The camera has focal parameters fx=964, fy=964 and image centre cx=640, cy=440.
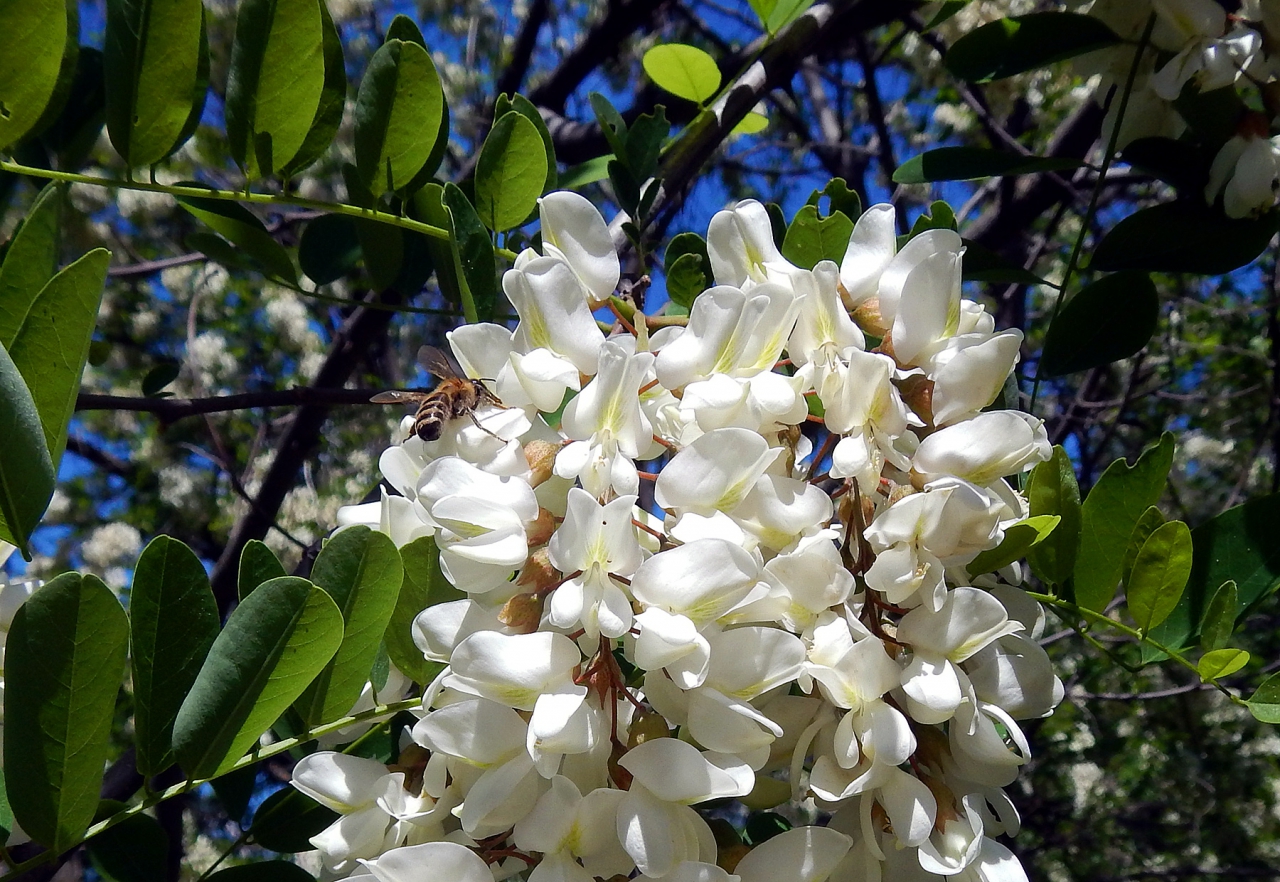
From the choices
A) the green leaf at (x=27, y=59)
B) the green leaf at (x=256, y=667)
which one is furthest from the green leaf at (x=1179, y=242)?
the green leaf at (x=27, y=59)

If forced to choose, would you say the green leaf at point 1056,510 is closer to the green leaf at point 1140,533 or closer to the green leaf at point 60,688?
the green leaf at point 1140,533

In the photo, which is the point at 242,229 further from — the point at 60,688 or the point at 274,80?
the point at 60,688

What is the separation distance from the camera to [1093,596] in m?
0.68

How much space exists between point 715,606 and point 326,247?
804 millimetres

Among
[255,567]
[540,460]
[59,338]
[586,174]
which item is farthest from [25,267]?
[586,174]

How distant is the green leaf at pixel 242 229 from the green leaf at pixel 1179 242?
2.50 ft

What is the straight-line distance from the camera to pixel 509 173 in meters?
0.79

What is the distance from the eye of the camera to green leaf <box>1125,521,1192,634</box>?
618 millimetres

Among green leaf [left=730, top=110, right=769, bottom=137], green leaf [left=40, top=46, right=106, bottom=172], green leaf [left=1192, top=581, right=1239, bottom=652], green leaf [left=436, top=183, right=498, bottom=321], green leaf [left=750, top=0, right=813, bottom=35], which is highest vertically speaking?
green leaf [left=40, top=46, right=106, bottom=172]

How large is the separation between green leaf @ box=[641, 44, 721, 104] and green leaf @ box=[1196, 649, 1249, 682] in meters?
0.71

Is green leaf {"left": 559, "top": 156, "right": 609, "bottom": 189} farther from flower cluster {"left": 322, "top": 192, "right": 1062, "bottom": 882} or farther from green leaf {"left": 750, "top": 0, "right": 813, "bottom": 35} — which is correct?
flower cluster {"left": 322, "top": 192, "right": 1062, "bottom": 882}

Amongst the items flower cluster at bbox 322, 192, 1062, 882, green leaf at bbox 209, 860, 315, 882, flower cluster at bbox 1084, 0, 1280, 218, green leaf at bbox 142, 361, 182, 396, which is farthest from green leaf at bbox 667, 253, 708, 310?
green leaf at bbox 142, 361, 182, 396

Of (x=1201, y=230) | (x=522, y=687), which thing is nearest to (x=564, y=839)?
(x=522, y=687)

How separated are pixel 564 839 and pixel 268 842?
38 cm
